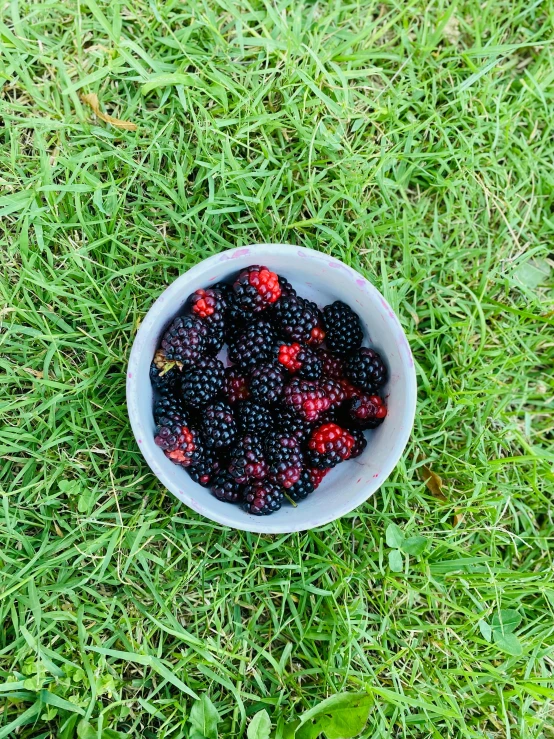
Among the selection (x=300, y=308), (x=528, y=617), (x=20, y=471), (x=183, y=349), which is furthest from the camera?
(x=528, y=617)

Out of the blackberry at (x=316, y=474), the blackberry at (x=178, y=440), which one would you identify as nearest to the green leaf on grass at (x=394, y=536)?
the blackberry at (x=316, y=474)

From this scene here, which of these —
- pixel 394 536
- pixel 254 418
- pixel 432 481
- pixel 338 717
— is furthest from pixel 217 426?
pixel 338 717

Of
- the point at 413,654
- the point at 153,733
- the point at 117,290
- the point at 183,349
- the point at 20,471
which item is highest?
the point at 183,349

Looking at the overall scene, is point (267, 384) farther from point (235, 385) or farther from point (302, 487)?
point (302, 487)

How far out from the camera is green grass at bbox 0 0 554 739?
2051mm

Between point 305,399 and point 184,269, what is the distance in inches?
25.0

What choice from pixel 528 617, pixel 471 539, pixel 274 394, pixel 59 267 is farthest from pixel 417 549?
pixel 59 267

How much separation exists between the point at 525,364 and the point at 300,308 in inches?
37.6

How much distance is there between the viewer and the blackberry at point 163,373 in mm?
1892

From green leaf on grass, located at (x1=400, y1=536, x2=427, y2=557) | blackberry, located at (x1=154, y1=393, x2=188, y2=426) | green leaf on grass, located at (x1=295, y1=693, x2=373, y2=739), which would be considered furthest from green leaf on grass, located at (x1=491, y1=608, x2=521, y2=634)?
blackberry, located at (x1=154, y1=393, x2=188, y2=426)

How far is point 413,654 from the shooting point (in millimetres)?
2146

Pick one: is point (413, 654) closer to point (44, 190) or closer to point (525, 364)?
point (525, 364)

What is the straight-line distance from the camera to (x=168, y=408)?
1904 mm

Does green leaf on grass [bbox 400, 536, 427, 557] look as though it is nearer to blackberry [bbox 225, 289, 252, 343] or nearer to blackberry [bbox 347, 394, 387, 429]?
blackberry [bbox 347, 394, 387, 429]
